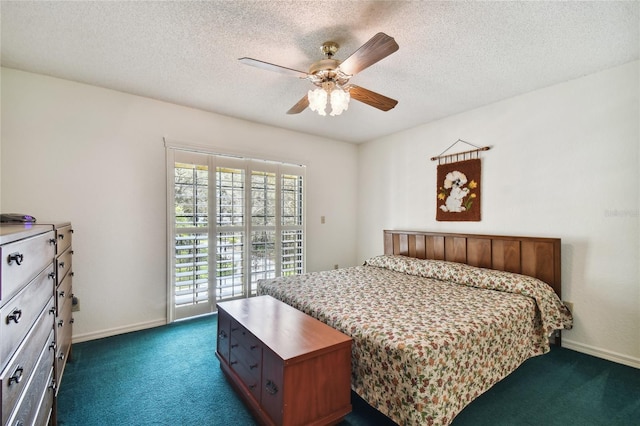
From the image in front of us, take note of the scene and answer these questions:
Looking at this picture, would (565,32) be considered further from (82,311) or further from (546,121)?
(82,311)

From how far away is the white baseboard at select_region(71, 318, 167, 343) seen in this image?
2.66m

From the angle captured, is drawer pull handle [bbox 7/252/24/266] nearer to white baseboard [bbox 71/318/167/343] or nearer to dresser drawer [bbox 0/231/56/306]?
dresser drawer [bbox 0/231/56/306]

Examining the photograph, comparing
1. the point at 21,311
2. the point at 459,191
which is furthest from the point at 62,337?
the point at 459,191

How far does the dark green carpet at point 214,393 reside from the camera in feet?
5.59

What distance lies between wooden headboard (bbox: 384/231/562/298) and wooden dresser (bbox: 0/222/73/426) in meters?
3.36

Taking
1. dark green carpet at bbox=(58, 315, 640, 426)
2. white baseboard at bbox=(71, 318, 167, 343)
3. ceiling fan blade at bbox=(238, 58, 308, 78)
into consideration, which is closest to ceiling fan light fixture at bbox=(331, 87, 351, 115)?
ceiling fan blade at bbox=(238, 58, 308, 78)

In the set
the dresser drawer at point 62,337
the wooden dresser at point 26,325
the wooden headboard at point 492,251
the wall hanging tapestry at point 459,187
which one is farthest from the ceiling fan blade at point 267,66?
the wooden headboard at point 492,251

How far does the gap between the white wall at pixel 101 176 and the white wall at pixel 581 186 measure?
9.70ft

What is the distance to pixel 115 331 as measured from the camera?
2822 millimetres

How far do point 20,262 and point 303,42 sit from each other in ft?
6.22

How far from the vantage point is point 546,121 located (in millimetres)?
2711

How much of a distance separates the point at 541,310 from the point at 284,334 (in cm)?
195

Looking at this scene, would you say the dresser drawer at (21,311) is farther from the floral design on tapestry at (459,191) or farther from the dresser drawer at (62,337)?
the floral design on tapestry at (459,191)

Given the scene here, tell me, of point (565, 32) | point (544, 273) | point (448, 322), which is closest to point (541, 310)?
point (544, 273)
